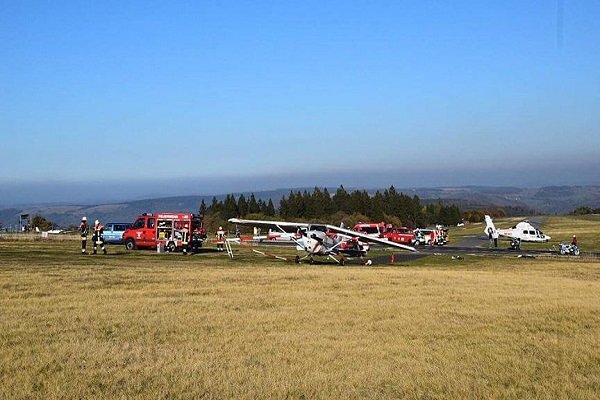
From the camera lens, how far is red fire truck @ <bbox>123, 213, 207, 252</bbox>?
39875 mm

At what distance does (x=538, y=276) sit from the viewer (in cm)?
2852

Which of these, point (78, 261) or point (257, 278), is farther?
point (78, 261)

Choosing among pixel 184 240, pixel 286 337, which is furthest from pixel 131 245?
pixel 286 337

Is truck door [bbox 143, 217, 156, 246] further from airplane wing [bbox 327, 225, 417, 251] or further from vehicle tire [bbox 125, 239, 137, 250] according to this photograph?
airplane wing [bbox 327, 225, 417, 251]

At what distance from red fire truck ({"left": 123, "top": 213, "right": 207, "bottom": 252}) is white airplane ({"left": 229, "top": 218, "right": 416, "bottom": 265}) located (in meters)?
6.54

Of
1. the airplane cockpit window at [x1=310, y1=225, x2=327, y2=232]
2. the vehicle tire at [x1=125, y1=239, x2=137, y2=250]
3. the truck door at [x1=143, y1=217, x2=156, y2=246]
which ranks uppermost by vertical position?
the airplane cockpit window at [x1=310, y1=225, x2=327, y2=232]

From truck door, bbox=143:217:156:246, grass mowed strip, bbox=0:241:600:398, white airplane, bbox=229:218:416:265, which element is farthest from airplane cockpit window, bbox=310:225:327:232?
truck door, bbox=143:217:156:246

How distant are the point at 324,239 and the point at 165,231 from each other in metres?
11.8

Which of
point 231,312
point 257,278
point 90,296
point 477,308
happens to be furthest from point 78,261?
point 477,308

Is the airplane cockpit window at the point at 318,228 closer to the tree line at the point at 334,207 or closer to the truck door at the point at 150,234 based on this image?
the truck door at the point at 150,234

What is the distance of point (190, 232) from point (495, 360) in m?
30.2

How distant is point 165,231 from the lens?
4088 cm

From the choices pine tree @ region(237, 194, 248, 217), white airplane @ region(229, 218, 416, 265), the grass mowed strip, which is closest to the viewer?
the grass mowed strip

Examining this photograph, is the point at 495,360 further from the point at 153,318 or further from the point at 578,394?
the point at 153,318
